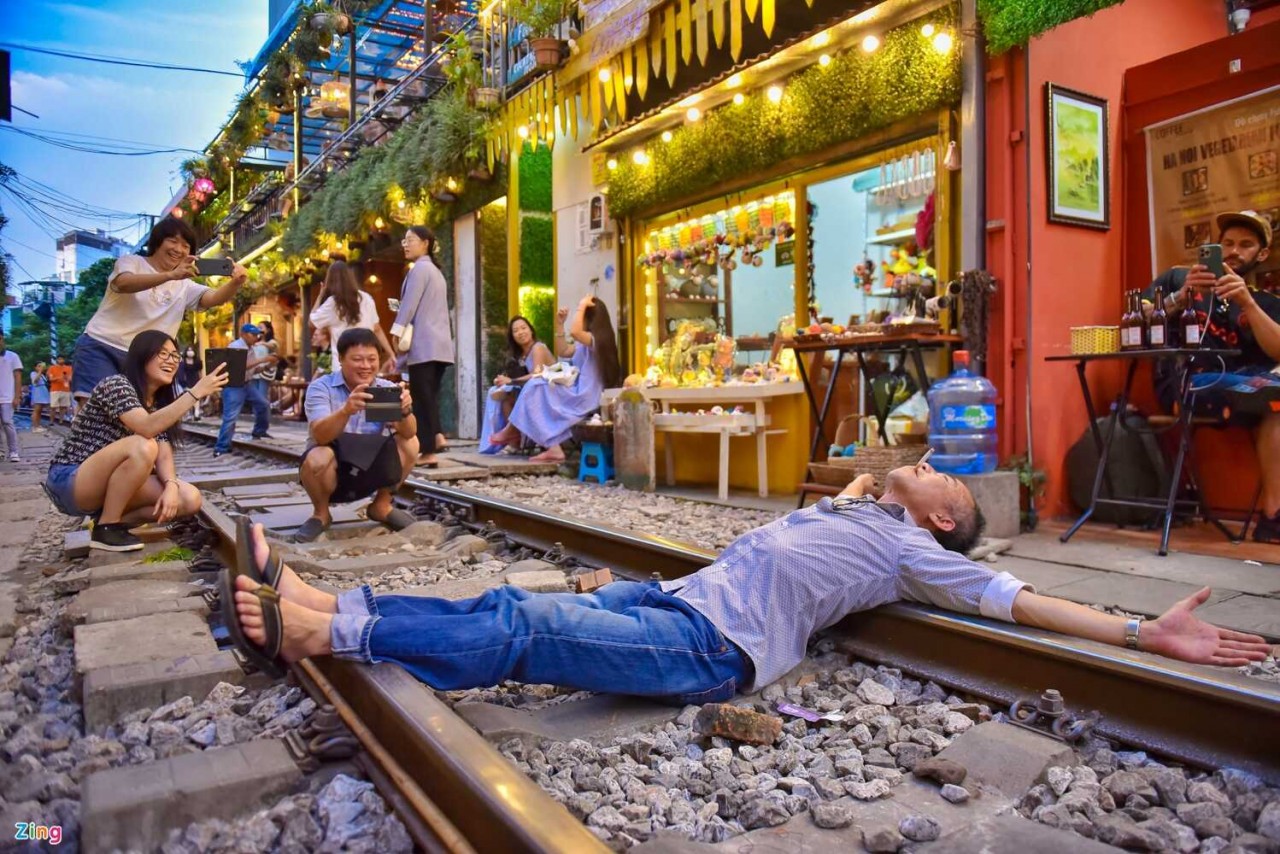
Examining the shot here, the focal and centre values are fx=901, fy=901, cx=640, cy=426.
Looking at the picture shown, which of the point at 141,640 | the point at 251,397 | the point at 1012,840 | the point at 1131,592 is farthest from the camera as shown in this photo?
the point at 251,397

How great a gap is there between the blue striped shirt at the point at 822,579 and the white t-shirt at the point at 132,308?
430 centimetres

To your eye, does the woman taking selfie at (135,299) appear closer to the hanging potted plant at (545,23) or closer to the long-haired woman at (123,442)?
the long-haired woman at (123,442)

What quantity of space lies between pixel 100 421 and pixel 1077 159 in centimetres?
662

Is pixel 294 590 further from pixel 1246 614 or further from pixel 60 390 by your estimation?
pixel 60 390

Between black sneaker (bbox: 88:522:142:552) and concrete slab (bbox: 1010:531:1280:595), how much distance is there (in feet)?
16.8

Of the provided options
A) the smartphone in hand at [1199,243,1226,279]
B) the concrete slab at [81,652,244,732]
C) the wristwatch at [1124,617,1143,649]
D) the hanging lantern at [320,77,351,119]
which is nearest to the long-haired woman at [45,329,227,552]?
the concrete slab at [81,652,244,732]

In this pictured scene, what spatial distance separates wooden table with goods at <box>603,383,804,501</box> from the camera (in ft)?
25.6

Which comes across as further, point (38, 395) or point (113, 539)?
point (38, 395)

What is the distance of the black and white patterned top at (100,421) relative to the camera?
191 inches

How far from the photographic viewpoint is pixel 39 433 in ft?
70.8

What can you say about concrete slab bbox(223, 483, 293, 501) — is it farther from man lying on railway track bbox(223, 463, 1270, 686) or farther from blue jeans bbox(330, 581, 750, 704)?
blue jeans bbox(330, 581, 750, 704)

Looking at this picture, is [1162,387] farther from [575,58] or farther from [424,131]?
[424,131]

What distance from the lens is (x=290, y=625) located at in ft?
7.97

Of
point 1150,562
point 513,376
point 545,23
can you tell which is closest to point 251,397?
point 513,376
